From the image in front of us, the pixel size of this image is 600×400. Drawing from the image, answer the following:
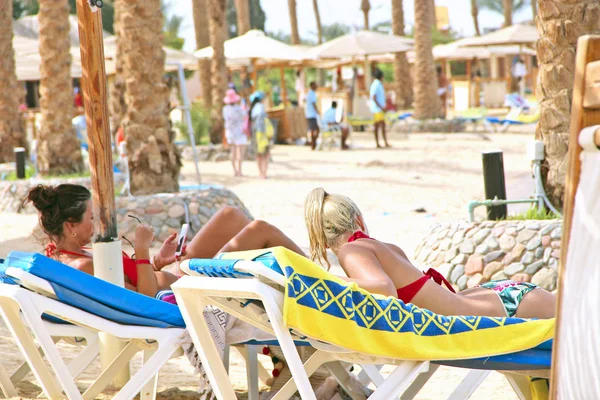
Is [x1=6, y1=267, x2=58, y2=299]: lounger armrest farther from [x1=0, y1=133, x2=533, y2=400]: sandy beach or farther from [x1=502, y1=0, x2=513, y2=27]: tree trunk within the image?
[x1=502, y1=0, x2=513, y2=27]: tree trunk

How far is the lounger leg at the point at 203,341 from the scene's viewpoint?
2994 millimetres

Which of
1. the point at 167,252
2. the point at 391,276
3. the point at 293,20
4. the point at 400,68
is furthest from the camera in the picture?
the point at 293,20

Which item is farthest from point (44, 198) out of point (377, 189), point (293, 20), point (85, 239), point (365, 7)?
point (365, 7)

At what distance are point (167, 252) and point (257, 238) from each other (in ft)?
1.39

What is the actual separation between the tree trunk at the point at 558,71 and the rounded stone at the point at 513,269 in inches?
36.2

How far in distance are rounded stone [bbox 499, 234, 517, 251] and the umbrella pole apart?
323cm

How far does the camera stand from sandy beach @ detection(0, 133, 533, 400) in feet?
14.9

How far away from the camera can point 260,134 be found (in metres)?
13.7

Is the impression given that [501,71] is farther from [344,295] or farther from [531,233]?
[344,295]

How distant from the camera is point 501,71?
147 ft

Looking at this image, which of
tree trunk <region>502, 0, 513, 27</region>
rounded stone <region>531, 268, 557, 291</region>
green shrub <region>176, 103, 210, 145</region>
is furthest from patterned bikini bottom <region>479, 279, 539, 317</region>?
tree trunk <region>502, 0, 513, 27</region>

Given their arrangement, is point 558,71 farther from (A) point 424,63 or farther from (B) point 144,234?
(A) point 424,63

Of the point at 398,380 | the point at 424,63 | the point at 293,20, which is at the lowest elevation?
the point at 398,380

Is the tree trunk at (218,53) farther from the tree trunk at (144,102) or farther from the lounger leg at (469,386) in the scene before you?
the lounger leg at (469,386)
